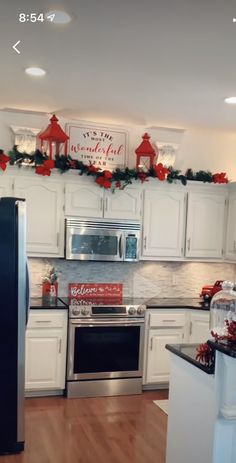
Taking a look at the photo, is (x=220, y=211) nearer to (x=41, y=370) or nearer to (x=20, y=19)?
(x=41, y=370)

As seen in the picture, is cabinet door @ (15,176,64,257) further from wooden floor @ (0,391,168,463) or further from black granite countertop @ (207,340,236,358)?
black granite countertop @ (207,340,236,358)

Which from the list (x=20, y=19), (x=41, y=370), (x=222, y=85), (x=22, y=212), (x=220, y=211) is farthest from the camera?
(x=220, y=211)

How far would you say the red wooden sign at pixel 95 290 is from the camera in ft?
15.4

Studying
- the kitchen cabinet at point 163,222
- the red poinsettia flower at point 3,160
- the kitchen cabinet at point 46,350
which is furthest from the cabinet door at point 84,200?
the kitchen cabinet at point 46,350

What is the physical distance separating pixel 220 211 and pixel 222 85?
6.08 feet

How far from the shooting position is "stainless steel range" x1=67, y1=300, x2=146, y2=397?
4.17 m

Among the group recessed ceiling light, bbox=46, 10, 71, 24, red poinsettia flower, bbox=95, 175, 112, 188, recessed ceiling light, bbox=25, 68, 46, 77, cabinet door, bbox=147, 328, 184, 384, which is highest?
recessed ceiling light, bbox=46, 10, 71, 24

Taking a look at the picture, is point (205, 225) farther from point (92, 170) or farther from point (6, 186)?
point (6, 186)

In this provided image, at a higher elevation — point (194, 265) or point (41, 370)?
point (194, 265)

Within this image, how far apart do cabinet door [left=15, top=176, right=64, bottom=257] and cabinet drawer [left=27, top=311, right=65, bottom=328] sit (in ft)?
2.01

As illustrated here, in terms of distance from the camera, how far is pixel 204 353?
88.7 inches

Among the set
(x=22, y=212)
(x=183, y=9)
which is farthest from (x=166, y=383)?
(x=183, y=9)

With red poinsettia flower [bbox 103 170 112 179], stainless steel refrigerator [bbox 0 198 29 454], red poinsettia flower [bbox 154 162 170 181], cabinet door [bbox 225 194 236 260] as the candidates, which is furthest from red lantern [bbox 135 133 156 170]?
stainless steel refrigerator [bbox 0 198 29 454]

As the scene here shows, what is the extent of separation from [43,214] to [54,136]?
2.56ft
